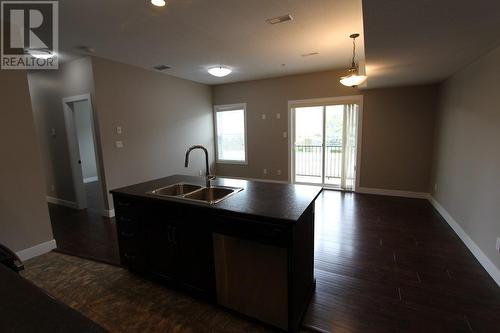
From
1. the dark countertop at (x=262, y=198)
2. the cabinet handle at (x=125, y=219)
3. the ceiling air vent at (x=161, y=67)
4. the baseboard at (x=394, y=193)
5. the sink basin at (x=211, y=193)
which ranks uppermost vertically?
the ceiling air vent at (x=161, y=67)

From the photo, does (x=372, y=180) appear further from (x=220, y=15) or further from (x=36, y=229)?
(x=36, y=229)

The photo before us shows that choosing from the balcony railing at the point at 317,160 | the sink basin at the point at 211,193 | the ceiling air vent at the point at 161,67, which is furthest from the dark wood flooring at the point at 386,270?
the ceiling air vent at the point at 161,67

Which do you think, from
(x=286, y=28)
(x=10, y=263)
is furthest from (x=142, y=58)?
(x=10, y=263)

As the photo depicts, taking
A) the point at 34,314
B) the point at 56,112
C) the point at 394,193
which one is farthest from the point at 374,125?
the point at 56,112

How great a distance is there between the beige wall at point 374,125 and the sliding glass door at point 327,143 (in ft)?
0.81

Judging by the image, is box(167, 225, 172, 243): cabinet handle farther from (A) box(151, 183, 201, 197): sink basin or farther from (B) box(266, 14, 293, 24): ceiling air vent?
(B) box(266, 14, 293, 24): ceiling air vent

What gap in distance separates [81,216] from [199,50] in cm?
347

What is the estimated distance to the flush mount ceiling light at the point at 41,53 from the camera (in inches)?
133

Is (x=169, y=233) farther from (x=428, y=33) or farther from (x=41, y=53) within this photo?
(x=41, y=53)

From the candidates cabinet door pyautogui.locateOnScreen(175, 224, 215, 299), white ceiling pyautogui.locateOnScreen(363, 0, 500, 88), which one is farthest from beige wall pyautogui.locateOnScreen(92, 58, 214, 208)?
white ceiling pyautogui.locateOnScreen(363, 0, 500, 88)

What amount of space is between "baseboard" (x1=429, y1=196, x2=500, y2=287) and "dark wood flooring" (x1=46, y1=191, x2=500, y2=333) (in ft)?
0.20

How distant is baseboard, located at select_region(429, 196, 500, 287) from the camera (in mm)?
2254

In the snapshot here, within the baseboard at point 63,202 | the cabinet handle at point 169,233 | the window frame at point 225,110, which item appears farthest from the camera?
the window frame at point 225,110

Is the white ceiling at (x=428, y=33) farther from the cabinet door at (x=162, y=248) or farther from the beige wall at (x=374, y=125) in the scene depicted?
the cabinet door at (x=162, y=248)
